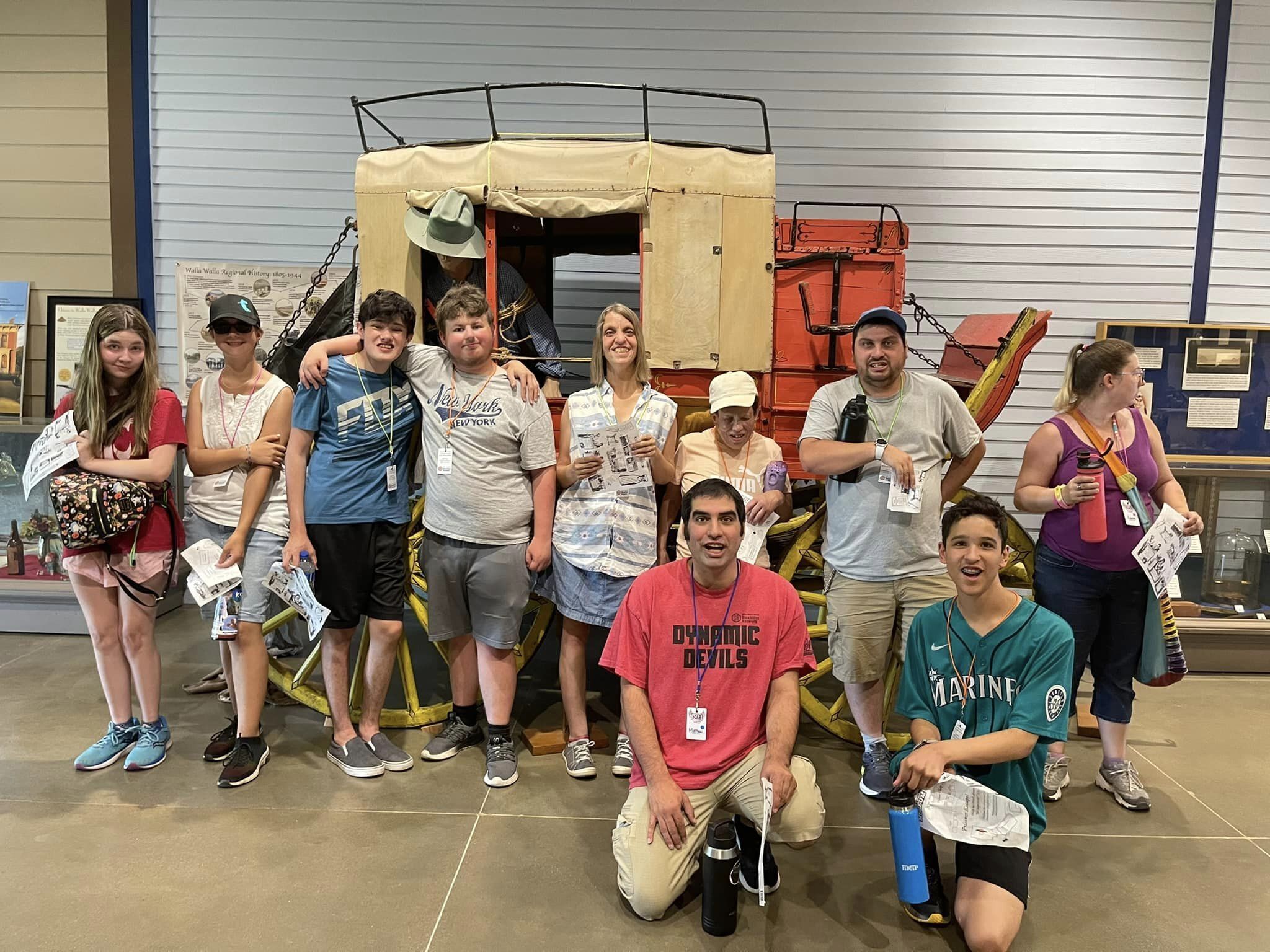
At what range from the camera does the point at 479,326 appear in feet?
10.5

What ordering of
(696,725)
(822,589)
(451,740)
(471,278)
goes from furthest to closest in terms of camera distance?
(822,589), (471,278), (451,740), (696,725)

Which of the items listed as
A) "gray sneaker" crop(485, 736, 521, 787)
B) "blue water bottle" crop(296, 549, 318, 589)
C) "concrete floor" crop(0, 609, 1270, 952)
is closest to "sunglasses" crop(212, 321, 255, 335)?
"blue water bottle" crop(296, 549, 318, 589)

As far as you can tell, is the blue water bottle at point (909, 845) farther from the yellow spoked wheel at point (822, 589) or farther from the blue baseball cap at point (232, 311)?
the blue baseball cap at point (232, 311)

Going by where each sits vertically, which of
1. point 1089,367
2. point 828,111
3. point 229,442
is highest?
point 828,111

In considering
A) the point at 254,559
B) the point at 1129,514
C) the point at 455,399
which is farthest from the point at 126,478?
the point at 1129,514

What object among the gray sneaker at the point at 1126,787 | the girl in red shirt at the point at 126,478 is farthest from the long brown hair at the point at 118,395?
the gray sneaker at the point at 1126,787

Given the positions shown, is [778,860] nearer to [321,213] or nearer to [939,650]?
[939,650]

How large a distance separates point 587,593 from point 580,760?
71cm

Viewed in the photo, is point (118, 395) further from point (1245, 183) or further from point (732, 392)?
point (1245, 183)

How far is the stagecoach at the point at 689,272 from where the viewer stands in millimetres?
3752

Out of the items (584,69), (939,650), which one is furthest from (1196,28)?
(939,650)

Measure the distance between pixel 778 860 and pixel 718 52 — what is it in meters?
5.32

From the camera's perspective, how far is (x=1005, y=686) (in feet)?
7.91

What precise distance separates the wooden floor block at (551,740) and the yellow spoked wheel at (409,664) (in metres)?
0.33
